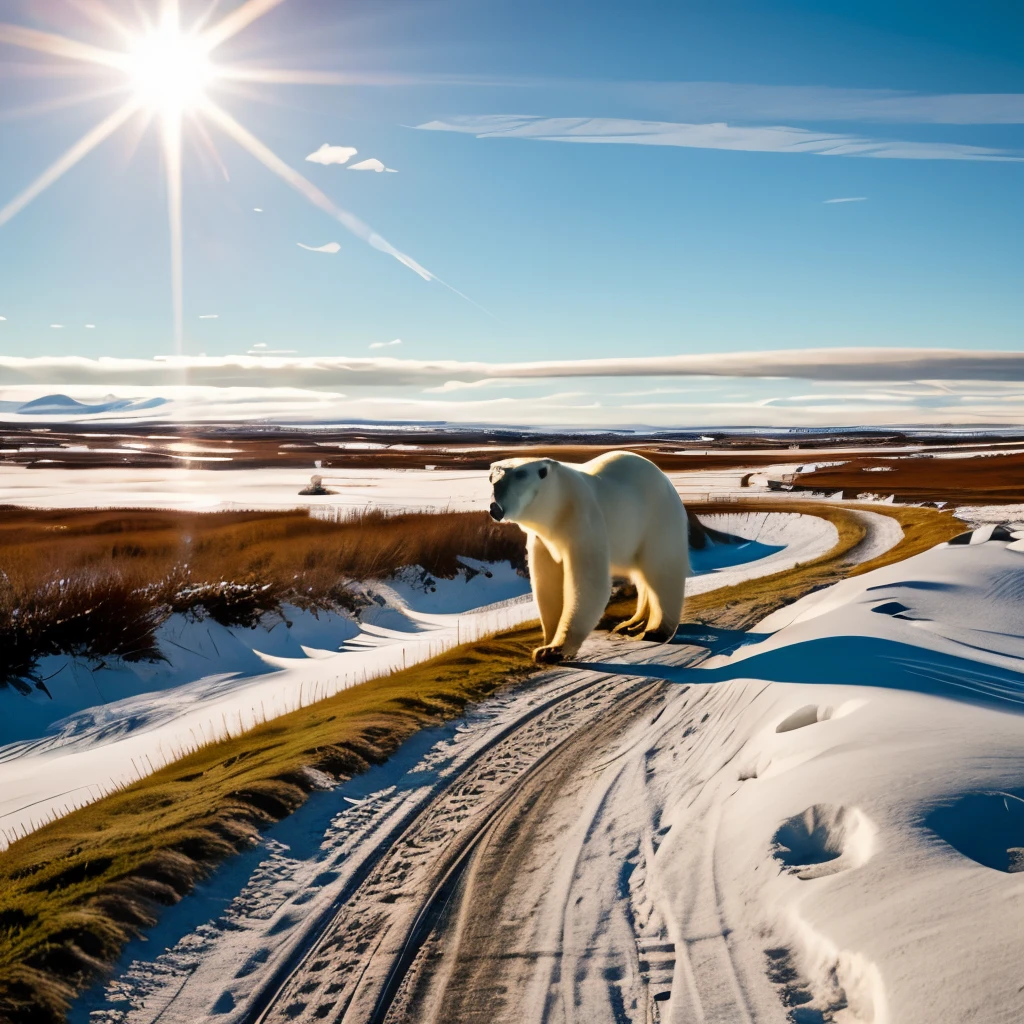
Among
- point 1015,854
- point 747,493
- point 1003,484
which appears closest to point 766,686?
point 1015,854

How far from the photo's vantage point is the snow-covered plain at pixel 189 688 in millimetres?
7062

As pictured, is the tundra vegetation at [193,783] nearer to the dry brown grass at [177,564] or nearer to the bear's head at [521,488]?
the dry brown grass at [177,564]

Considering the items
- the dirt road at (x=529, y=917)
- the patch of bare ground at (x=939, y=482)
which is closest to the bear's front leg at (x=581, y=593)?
the dirt road at (x=529, y=917)

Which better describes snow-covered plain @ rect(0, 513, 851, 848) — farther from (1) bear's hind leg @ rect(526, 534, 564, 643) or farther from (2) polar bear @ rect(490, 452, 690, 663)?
(2) polar bear @ rect(490, 452, 690, 663)

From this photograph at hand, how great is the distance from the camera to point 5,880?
3930mm

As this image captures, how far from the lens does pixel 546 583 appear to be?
29.7 ft

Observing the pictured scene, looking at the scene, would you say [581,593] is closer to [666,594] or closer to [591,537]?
[591,537]

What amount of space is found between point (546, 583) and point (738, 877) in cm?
568

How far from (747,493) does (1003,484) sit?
Answer: 16879 mm

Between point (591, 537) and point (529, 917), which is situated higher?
point (591, 537)

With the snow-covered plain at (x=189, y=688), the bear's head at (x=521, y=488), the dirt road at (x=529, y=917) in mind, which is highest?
the bear's head at (x=521, y=488)

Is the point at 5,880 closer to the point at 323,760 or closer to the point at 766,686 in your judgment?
the point at 323,760

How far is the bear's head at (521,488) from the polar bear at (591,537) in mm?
10

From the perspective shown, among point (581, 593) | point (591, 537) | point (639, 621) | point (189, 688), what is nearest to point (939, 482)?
point (639, 621)
